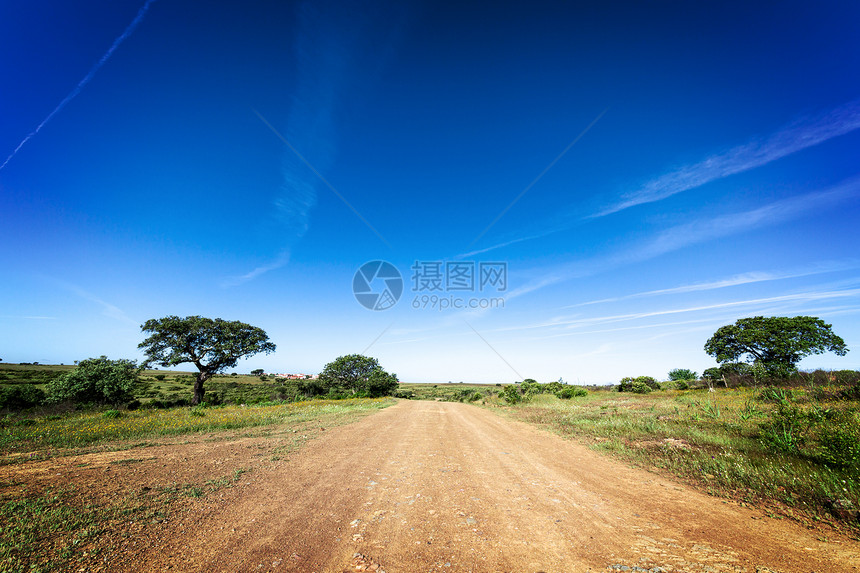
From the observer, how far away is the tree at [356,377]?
53.8 metres

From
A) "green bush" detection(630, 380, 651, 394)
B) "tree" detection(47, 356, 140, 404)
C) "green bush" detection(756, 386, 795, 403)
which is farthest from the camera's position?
"green bush" detection(630, 380, 651, 394)

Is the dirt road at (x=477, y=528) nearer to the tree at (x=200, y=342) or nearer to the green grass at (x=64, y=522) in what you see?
the green grass at (x=64, y=522)

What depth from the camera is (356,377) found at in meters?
56.3

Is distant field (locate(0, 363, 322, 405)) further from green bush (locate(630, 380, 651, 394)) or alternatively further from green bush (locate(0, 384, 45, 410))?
green bush (locate(630, 380, 651, 394))

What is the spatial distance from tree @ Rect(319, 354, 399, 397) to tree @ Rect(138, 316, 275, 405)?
20.9 meters

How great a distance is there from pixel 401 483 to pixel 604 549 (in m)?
3.74

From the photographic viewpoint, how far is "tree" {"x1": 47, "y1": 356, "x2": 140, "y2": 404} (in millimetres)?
22859

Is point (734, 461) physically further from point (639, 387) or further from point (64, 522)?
point (639, 387)

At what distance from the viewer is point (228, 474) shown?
6.50 m

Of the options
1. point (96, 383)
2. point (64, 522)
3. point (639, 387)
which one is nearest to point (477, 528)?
point (64, 522)

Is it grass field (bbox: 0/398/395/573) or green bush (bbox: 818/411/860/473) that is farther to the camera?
green bush (bbox: 818/411/860/473)

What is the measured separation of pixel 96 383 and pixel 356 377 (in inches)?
1410

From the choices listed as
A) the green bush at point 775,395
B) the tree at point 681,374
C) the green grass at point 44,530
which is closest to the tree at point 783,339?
the tree at point 681,374

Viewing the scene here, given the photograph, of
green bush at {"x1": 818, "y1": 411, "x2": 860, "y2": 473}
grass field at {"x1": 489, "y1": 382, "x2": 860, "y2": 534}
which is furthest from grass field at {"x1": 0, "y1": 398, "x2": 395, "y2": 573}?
green bush at {"x1": 818, "y1": 411, "x2": 860, "y2": 473}
